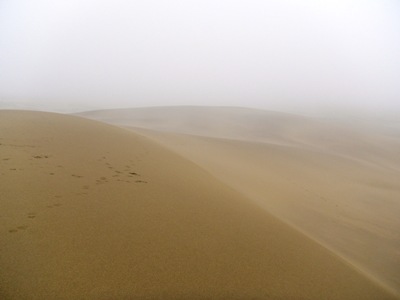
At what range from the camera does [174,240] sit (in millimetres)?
2525

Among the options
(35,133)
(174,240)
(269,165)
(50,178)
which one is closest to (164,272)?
(174,240)

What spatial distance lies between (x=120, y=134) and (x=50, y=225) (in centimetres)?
362

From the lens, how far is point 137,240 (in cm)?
239

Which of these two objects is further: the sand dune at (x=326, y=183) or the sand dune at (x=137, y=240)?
the sand dune at (x=326, y=183)

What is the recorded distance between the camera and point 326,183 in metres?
7.02

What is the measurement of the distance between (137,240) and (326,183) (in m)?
5.87

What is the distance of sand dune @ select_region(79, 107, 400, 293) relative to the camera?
4164mm

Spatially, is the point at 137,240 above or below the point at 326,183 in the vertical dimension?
above

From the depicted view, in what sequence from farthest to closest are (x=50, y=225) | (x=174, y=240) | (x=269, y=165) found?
(x=269, y=165), (x=174, y=240), (x=50, y=225)

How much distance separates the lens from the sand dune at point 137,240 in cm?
194

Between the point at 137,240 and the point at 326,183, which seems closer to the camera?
the point at 137,240

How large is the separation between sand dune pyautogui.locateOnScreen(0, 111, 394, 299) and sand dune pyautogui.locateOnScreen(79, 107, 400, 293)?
1.08 m

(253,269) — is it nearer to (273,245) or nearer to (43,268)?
(273,245)

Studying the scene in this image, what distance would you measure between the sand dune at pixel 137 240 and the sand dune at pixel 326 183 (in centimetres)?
108
